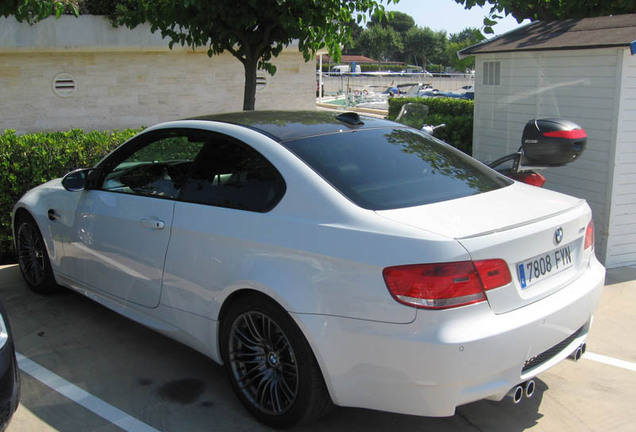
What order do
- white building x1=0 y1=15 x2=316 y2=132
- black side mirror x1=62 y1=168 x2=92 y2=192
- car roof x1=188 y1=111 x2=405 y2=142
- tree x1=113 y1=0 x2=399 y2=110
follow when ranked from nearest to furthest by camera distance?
1. car roof x1=188 y1=111 x2=405 y2=142
2. black side mirror x1=62 y1=168 x2=92 y2=192
3. tree x1=113 y1=0 x2=399 y2=110
4. white building x1=0 y1=15 x2=316 y2=132


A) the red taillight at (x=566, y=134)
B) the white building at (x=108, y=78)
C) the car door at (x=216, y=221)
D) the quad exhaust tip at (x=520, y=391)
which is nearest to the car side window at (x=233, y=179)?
the car door at (x=216, y=221)

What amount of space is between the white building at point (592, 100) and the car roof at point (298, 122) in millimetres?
2855

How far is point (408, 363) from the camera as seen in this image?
2773 mm

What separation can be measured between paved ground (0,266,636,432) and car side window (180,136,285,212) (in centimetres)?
117

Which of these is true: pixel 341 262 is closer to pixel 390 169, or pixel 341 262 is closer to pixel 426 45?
pixel 390 169

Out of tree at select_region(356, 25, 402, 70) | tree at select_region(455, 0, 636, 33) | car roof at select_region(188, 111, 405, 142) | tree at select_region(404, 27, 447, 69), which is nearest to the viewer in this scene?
car roof at select_region(188, 111, 405, 142)

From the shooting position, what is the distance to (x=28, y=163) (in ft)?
21.2

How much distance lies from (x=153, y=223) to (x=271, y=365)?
1173 millimetres

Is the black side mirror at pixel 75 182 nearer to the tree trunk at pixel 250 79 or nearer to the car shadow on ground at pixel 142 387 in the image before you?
the car shadow on ground at pixel 142 387

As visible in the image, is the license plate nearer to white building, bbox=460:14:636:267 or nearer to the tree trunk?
white building, bbox=460:14:636:267

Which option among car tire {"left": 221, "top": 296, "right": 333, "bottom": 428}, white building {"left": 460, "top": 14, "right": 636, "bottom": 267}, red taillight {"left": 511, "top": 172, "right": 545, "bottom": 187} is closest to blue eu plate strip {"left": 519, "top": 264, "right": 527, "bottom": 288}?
car tire {"left": 221, "top": 296, "right": 333, "bottom": 428}

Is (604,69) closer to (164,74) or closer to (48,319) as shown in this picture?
(48,319)

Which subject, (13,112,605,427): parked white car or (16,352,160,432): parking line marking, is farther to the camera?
(16,352,160,432): parking line marking

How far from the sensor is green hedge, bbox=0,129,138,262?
6.38 m
